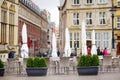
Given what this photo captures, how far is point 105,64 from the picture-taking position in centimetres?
2791

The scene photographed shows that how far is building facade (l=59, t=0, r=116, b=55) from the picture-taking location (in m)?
66.0

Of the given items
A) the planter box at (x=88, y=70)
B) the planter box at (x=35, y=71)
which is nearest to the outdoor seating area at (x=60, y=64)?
the planter box at (x=35, y=71)

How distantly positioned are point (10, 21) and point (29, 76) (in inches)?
1828

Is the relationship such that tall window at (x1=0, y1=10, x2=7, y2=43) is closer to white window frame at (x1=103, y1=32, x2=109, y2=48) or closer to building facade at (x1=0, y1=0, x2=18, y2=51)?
building facade at (x1=0, y1=0, x2=18, y2=51)

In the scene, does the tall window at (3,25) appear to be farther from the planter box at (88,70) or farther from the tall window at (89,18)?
the planter box at (88,70)

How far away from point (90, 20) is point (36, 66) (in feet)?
143

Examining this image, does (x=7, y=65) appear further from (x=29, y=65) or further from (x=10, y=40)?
(x=10, y=40)

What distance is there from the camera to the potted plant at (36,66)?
24031mm

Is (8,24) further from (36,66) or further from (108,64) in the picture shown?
(36,66)

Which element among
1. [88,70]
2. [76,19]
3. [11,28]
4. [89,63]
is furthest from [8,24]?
[89,63]

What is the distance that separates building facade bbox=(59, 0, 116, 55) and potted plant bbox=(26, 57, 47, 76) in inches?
1650

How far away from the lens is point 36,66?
78.9 feet

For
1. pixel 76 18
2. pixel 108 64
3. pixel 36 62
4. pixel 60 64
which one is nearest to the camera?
pixel 36 62

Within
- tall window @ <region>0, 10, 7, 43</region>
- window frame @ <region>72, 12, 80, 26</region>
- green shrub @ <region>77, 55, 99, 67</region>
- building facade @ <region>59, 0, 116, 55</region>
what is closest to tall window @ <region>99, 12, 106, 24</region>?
building facade @ <region>59, 0, 116, 55</region>
